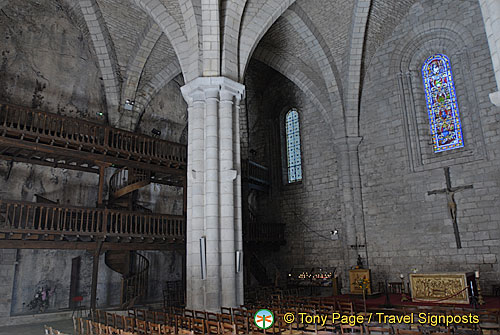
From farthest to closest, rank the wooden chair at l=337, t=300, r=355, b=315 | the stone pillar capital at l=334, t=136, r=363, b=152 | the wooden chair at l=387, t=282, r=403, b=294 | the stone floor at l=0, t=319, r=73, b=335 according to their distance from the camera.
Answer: the stone pillar capital at l=334, t=136, r=363, b=152
the wooden chair at l=387, t=282, r=403, b=294
the stone floor at l=0, t=319, r=73, b=335
the wooden chair at l=337, t=300, r=355, b=315

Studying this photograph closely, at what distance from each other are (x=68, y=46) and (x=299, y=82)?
368 inches

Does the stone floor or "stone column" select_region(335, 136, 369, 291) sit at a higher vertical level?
"stone column" select_region(335, 136, 369, 291)

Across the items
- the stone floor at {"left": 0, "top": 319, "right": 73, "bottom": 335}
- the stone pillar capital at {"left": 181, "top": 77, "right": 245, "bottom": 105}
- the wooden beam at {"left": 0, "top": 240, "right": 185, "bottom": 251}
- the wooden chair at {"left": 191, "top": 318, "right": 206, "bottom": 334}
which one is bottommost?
the stone floor at {"left": 0, "top": 319, "right": 73, "bottom": 335}

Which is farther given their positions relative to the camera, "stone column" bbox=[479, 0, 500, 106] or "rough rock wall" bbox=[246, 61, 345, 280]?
"rough rock wall" bbox=[246, 61, 345, 280]

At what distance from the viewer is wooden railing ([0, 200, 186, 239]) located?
1083 centimetres

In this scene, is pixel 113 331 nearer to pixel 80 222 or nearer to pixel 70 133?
pixel 80 222

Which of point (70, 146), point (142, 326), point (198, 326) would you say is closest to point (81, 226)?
point (70, 146)

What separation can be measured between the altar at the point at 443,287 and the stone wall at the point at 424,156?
2463mm

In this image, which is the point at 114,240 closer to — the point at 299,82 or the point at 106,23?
the point at 106,23

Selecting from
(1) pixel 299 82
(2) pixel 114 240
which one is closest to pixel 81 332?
(2) pixel 114 240

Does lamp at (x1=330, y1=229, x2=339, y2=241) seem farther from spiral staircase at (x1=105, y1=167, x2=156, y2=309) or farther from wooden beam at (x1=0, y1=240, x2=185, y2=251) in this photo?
spiral staircase at (x1=105, y1=167, x2=156, y2=309)

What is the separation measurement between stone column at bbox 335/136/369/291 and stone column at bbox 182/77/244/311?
6.42 m

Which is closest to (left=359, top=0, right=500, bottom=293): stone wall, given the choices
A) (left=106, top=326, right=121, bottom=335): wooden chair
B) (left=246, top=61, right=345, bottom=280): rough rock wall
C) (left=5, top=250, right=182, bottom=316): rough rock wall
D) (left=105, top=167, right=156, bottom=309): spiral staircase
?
(left=246, top=61, right=345, bottom=280): rough rock wall

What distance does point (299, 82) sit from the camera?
1698cm
